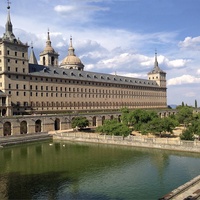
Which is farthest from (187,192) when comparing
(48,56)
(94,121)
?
(48,56)

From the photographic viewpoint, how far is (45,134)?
6106 centimetres

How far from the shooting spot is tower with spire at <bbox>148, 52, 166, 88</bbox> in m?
137

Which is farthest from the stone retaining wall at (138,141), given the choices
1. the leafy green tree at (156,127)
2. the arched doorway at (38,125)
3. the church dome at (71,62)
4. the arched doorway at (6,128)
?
the church dome at (71,62)

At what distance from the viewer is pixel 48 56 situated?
105 m

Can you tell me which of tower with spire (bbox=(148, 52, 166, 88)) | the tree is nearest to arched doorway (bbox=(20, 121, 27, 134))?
the tree

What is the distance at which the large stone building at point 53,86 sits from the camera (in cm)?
6856

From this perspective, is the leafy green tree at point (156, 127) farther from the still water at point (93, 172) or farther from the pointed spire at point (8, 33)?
the pointed spire at point (8, 33)

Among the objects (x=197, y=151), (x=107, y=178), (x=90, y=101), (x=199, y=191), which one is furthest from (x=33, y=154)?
(x=90, y=101)

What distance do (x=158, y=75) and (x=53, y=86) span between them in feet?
236

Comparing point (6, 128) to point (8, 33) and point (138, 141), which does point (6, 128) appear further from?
point (138, 141)

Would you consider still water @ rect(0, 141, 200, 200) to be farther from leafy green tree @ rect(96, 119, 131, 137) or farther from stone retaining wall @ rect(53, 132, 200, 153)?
leafy green tree @ rect(96, 119, 131, 137)

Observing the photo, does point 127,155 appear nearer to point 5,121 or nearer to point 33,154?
point 33,154

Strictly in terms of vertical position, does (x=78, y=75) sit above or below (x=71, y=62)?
below

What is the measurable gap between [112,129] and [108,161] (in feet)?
53.5
